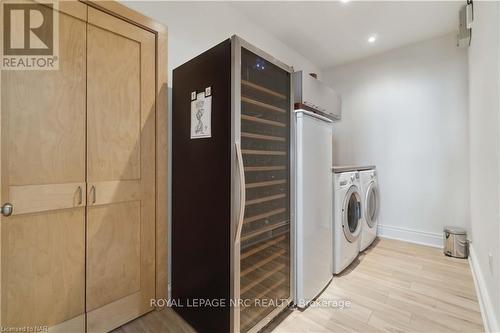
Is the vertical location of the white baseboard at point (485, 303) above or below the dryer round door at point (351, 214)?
below

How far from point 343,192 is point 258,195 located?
1.06m

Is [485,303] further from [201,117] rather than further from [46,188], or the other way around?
[46,188]

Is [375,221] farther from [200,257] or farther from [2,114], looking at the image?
[2,114]

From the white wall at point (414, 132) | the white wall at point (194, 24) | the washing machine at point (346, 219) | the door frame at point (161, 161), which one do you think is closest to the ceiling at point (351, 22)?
the white wall at point (194, 24)

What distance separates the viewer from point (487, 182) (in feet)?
5.17

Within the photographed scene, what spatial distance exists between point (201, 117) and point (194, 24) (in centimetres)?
106

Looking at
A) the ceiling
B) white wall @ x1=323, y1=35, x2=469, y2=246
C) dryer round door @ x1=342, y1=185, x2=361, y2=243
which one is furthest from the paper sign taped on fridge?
white wall @ x1=323, y1=35, x2=469, y2=246

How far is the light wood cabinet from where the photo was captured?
1217 mm

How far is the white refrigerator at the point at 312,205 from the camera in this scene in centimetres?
170

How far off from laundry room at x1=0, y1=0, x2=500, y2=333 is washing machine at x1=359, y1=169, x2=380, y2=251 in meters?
0.26

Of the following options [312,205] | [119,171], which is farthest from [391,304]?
[119,171]

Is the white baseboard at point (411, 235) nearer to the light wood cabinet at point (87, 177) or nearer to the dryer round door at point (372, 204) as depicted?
the dryer round door at point (372, 204)

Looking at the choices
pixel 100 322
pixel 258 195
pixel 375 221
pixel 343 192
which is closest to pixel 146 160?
pixel 258 195

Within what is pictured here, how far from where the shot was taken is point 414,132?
3.10m
